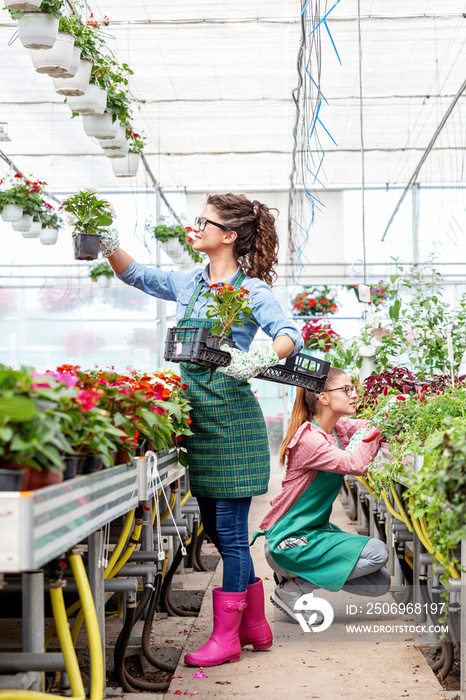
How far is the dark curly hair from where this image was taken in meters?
2.35

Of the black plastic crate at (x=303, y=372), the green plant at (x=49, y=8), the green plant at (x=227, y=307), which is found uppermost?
the green plant at (x=49, y=8)

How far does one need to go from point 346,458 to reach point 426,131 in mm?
6751

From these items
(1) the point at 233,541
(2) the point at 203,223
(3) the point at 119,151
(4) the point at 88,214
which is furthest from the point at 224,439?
(3) the point at 119,151

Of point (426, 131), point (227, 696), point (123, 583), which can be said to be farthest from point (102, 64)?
point (426, 131)

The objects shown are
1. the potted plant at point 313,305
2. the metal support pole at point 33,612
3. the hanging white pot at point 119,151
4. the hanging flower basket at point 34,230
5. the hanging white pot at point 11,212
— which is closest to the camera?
the metal support pole at point 33,612

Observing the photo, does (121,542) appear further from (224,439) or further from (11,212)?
(11,212)

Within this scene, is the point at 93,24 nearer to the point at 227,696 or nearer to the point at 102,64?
the point at 102,64

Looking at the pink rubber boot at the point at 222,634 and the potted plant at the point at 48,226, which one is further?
the potted plant at the point at 48,226

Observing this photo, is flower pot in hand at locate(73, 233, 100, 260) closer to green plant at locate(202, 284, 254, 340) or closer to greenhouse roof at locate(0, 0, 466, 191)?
green plant at locate(202, 284, 254, 340)

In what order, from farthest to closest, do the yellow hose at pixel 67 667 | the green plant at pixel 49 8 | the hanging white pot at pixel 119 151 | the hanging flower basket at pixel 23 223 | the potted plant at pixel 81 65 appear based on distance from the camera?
the hanging flower basket at pixel 23 223 < the hanging white pot at pixel 119 151 < the potted plant at pixel 81 65 < the green plant at pixel 49 8 < the yellow hose at pixel 67 667

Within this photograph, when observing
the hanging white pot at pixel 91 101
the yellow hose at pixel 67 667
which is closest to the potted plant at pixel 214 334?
the yellow hose at pixel 67 667

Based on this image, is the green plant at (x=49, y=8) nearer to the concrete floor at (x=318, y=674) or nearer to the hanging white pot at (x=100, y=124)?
the hanging white pot at (x=100, y=124)

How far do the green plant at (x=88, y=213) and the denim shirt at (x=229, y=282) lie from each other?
16cm

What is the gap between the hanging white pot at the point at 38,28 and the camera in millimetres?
3117
